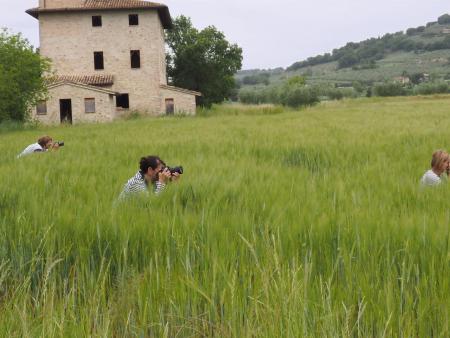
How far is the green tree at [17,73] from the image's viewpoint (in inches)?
1011

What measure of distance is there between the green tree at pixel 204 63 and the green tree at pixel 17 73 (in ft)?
71.0

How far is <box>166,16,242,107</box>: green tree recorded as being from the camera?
4747 centimetres

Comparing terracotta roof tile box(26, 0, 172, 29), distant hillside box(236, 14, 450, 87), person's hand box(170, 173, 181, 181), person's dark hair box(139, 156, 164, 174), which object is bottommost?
person's hand box(170, 173, 181, 181)

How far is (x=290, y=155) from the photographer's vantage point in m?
9.88

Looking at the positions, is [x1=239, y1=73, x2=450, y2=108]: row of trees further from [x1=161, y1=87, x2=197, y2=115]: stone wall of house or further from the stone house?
the stone house

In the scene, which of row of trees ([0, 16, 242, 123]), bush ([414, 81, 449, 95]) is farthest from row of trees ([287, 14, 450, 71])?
row of trees ([0, 16, 242, 123])

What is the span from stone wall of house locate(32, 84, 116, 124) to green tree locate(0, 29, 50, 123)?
24.1ft

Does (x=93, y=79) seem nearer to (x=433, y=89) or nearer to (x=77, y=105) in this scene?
(x=77, y=105)

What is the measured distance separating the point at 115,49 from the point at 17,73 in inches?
521

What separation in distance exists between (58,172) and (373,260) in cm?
517

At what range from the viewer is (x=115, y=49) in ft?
124

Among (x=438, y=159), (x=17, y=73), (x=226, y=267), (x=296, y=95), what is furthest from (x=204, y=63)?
(x=226, y=267)

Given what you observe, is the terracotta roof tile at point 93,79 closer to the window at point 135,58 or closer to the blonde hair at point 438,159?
the window at point 135,58

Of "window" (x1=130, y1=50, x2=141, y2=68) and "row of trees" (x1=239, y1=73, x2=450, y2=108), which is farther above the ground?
"window" (x1=130, y1=50, x2=141, y2=68)
